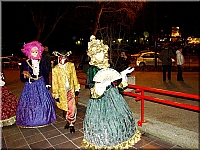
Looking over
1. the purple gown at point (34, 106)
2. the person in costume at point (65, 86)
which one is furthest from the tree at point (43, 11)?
the person in costume at point (65, 86)

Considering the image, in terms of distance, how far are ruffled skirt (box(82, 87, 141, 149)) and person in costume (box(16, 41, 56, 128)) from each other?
188 centimetres

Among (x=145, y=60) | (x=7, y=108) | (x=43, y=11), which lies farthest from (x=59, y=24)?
(x=7, y=108)

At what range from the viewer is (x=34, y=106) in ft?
18.4

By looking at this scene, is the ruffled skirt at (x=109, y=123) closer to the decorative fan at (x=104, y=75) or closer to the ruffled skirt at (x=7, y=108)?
the decorative fan at (x=104, y=75)

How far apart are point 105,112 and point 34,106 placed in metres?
2.31

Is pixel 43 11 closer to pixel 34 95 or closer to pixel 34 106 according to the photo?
pixel 34 95

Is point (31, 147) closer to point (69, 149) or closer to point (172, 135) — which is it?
point (69, 149)

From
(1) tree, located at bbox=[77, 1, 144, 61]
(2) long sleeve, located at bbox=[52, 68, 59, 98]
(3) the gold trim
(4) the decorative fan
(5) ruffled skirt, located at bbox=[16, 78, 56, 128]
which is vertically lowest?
(3) the gold trim

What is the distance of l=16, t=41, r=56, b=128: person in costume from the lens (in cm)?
563

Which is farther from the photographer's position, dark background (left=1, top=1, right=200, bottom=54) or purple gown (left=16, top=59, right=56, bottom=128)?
dark background (left=1, top=1, right=200, bottom=54)

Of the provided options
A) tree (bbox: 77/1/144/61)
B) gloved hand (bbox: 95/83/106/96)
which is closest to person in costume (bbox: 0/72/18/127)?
gloved hand (bbox: 95/83/106/96)

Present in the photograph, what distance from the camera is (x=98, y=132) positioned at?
4027 millimetres

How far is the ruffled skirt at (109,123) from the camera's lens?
13.2 feet

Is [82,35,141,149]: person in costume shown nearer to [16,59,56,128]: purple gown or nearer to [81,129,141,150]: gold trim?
[81,129,141,150]: gold trim
